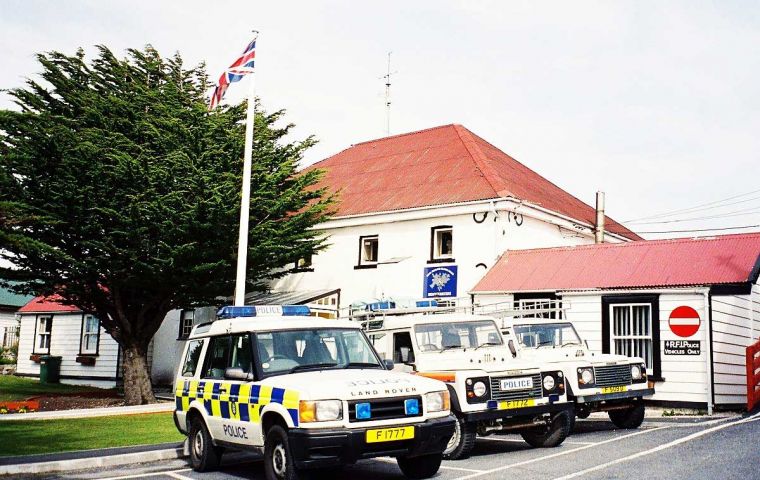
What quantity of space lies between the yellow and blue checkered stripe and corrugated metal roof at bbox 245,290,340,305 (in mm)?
13578

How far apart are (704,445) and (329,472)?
18.0 ft

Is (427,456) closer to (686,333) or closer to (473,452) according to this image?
(473,452)

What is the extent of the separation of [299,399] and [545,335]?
7.64 metres

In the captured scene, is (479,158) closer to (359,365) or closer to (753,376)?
(753,376)

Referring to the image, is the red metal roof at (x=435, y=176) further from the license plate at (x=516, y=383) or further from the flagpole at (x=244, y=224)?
the license plate at (x=516, y=383)

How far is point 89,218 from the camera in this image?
19.2 m

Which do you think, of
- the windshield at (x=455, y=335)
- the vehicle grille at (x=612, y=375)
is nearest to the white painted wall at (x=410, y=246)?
the vehicle grille at (x=612, y=375)

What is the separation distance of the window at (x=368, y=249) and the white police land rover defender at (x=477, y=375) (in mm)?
12540

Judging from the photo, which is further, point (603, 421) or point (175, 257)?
point (175, 257)

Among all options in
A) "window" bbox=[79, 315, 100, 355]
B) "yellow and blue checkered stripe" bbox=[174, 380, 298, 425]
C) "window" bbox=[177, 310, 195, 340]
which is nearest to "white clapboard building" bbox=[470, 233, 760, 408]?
"yellow and blue checkered stripe" bbox=[174, 380, 298, 425]

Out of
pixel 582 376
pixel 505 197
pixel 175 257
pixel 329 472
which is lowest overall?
pixel 329 472

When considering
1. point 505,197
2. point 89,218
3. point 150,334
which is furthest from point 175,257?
point 505,197

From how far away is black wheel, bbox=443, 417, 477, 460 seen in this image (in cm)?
1069

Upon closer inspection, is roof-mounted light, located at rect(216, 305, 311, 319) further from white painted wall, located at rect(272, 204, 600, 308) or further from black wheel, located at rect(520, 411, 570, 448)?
white painted wall, located at rect(272, 204, 600, 308)
